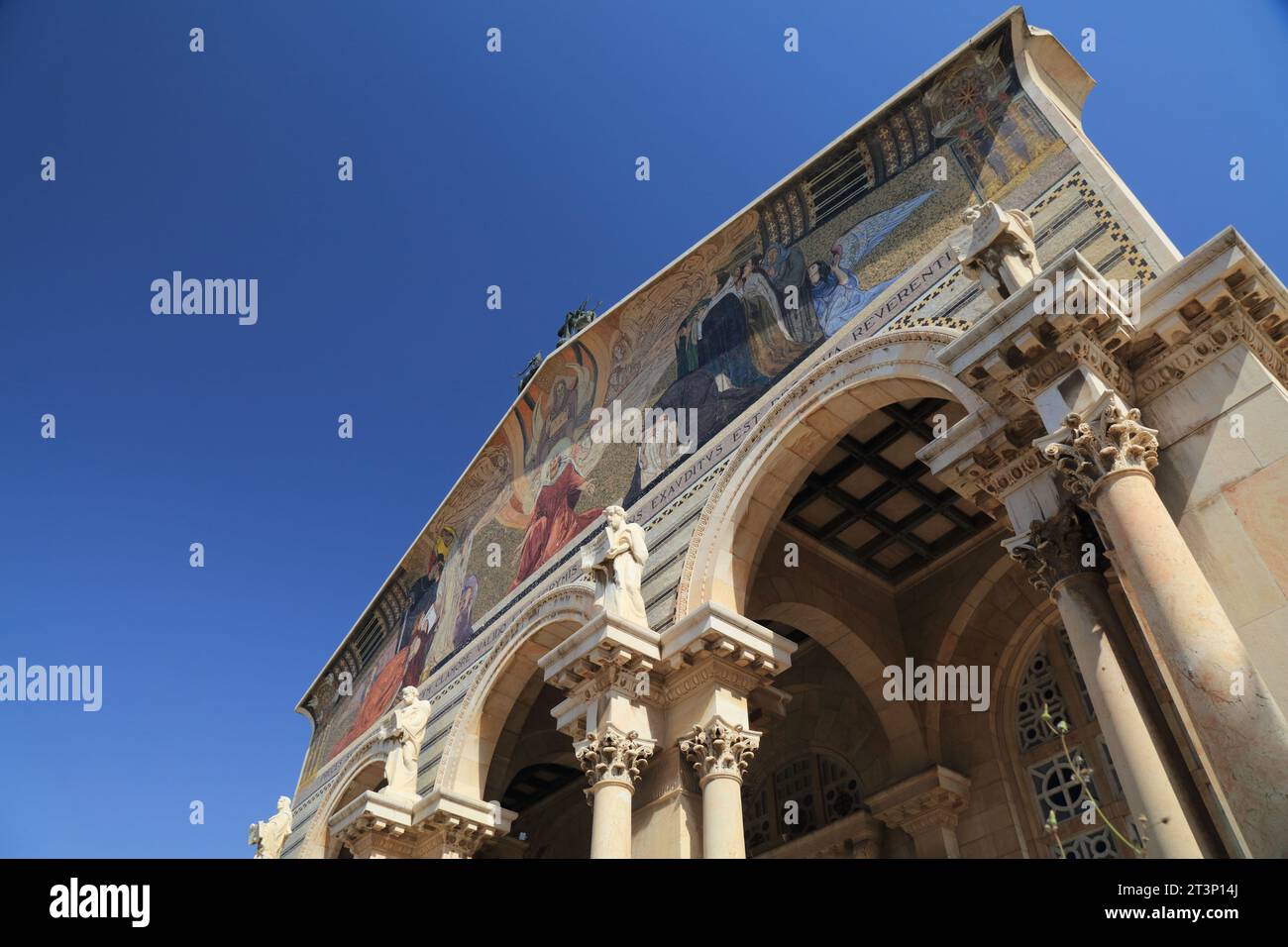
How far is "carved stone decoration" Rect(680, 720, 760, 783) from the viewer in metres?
8.87

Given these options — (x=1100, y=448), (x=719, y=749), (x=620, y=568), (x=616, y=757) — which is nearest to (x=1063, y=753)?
(x=719, y=749)

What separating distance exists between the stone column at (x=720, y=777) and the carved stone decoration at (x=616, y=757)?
1.44ft

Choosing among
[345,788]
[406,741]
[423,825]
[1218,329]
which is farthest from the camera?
[345,788]

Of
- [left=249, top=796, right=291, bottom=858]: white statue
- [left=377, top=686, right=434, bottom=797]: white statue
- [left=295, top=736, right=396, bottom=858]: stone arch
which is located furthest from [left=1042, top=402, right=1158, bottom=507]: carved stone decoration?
[left=249, top=796, right=291, bottom=858]: white statue

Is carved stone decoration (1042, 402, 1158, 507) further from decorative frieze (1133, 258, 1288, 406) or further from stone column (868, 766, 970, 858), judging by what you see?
stone column (868, 766, 970, 858)

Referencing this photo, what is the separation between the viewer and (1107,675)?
19.3 feet

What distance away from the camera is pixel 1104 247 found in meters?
7.74

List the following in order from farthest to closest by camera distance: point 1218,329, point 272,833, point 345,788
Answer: point 272,833
point 345,788
point 1218,329

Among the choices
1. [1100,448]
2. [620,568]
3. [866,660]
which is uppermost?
[620,568]

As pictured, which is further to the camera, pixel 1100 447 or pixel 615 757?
pixel 615 757

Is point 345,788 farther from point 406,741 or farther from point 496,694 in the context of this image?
point 496,694

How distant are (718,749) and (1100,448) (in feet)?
15.2

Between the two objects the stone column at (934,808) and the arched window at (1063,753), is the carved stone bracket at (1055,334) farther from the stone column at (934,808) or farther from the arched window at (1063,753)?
the stone column at (934,808)
